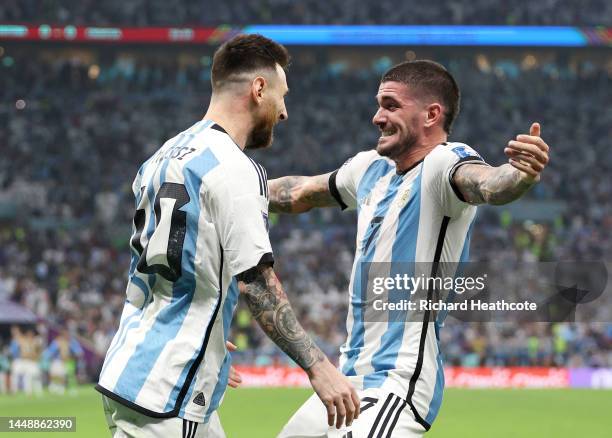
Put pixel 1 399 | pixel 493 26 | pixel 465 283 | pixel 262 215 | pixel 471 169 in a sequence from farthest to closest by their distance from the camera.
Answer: pixel 493 26
pixel 1 399
pixel 465 283
pixel 471 169
pixel 262 215

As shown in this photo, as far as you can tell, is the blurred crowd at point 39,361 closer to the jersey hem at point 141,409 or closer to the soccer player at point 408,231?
the soccer player at point 408,231

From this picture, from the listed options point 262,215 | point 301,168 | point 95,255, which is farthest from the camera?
point 301,168

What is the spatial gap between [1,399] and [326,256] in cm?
1170

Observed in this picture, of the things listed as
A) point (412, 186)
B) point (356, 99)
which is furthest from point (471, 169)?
point (356, 99)

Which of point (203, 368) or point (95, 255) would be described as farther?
point (95, 255)

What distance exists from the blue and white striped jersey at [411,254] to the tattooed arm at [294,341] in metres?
0.72

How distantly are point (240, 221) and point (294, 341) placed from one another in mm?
489

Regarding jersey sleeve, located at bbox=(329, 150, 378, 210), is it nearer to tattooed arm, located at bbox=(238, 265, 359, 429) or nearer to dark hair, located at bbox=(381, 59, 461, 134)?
dark hair, located at bbox=(381, 59, 461, 134)

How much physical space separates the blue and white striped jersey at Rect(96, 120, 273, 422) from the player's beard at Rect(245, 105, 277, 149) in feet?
0.86

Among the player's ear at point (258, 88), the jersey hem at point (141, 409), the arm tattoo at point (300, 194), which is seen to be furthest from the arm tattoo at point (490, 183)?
the jersey hem at point (141, 409)

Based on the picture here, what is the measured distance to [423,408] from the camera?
423cm

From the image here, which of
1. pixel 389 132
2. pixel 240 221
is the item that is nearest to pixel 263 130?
pixel 240 221

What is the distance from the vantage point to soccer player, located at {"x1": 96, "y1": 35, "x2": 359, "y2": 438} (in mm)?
3459

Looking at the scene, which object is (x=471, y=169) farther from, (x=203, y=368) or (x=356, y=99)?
(x=356, y=99)
